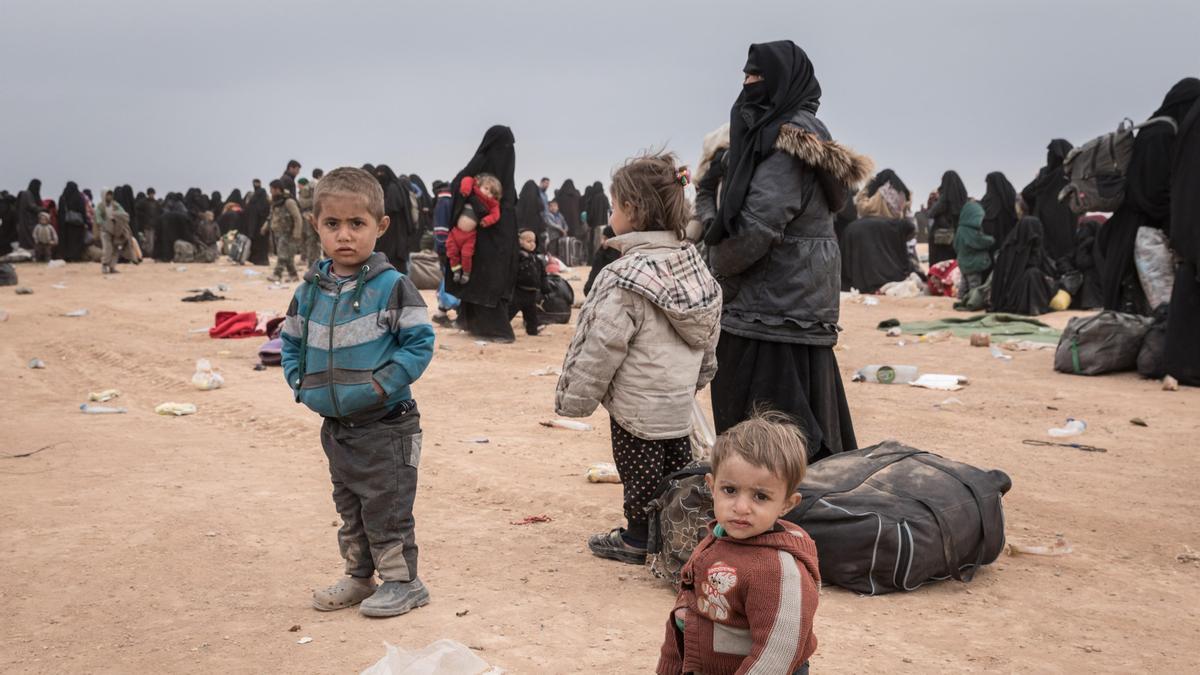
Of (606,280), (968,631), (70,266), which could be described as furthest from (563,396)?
(70,266)

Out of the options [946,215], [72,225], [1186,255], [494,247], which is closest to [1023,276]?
[946,215]

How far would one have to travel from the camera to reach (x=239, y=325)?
37.8 feet

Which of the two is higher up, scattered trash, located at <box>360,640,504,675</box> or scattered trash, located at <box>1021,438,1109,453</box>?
scattered trash, located at <box>360,640,504,675</box>

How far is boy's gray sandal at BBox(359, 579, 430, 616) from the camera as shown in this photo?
11.5ft

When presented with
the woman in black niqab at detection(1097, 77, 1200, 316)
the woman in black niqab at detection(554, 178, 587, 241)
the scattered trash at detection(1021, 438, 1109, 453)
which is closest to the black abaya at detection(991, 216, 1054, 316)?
the woman in black niqab at detection(1097, 77, 1200, 316)

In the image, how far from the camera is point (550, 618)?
3.53 meters

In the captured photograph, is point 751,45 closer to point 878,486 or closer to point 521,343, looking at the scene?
point 878,486

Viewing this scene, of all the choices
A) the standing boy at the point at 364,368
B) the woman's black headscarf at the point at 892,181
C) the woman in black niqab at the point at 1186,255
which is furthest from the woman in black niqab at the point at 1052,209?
the standing boy at the point at 364,368

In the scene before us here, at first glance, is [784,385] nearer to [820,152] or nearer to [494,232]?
[820,152]

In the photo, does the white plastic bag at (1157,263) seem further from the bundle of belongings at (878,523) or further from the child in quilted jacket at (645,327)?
the child in quilted jacket at (645,327)

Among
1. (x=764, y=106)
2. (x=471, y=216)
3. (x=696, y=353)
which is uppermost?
(x=764, y=106)

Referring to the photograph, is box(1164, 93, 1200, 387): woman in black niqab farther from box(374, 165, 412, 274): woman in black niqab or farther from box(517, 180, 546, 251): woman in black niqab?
box(517, 180, 546, 251): woman in black niqab

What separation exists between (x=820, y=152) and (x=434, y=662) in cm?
263

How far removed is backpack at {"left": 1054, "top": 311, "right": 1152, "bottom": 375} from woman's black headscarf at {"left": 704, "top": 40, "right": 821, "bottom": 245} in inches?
218
